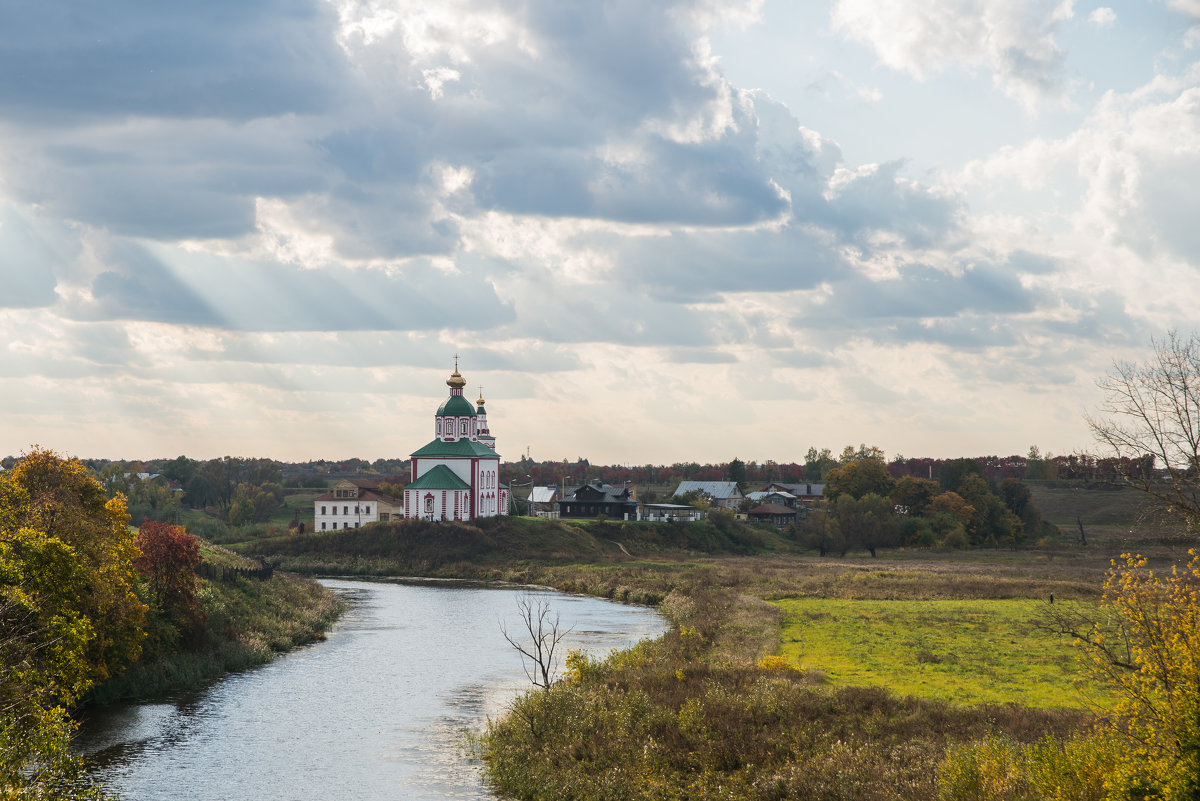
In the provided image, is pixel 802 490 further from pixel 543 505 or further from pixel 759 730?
pixel 759 730

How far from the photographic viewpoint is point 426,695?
124 feet

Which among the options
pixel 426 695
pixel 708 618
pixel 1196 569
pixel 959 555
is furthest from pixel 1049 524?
pixel 1196 569

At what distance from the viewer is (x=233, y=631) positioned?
45.6m

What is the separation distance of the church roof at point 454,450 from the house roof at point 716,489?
5587 centimetres

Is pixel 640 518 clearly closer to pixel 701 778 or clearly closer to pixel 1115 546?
pixel 1115 546

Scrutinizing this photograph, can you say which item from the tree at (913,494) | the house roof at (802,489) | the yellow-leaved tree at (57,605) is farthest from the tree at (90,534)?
the house roof at (802,489)

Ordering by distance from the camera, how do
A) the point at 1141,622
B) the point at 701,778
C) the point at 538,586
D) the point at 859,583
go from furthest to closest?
the point at 538,586
the point at 859,583
the point at 701,778
the point at 1141,622

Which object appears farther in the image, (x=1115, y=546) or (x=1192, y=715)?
(x=1115, y=546)

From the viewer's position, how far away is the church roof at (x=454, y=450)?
108250mm

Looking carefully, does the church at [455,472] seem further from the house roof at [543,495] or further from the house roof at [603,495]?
the house roof at [543,495]

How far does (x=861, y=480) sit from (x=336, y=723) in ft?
345

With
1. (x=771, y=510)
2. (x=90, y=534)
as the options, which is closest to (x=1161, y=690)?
(x=90, y=534)

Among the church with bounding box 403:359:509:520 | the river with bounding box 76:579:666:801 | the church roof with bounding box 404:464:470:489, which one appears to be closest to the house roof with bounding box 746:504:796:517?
the church with bounding box 403:359:509:520

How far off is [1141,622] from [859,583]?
55767 mm
